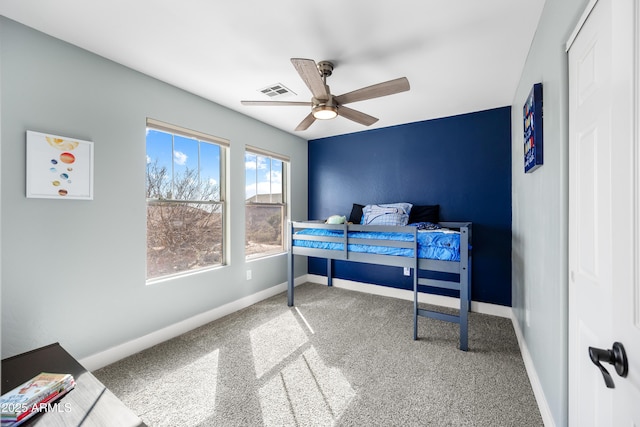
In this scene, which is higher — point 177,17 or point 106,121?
point 177,17

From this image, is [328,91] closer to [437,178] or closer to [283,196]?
[437,178]

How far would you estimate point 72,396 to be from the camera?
4.15 feet

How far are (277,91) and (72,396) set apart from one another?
2.63 meters

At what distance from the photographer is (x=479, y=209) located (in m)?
3.34

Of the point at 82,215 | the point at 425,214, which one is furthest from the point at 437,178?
the point at 82,215

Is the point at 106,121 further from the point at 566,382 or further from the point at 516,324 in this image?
the point at 516,324

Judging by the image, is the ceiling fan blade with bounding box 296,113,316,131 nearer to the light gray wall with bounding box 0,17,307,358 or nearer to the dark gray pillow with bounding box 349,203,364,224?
the light gray wall with bounding box 0,17,307,358

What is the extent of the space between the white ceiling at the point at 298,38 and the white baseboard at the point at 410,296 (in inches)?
91.0

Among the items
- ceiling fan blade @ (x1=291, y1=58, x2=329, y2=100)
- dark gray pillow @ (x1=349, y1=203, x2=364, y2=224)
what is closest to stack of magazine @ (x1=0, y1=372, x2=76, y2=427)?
ceiling fan blade @ (x1=291, y1=58, x2=329, y2=100)

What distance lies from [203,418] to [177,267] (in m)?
1.51

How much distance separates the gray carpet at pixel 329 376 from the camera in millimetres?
1723

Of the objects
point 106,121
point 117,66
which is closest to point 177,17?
point 117,66

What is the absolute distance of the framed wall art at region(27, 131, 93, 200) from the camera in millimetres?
1876

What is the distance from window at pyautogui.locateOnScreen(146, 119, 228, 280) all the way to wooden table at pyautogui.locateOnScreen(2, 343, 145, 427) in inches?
44.1
